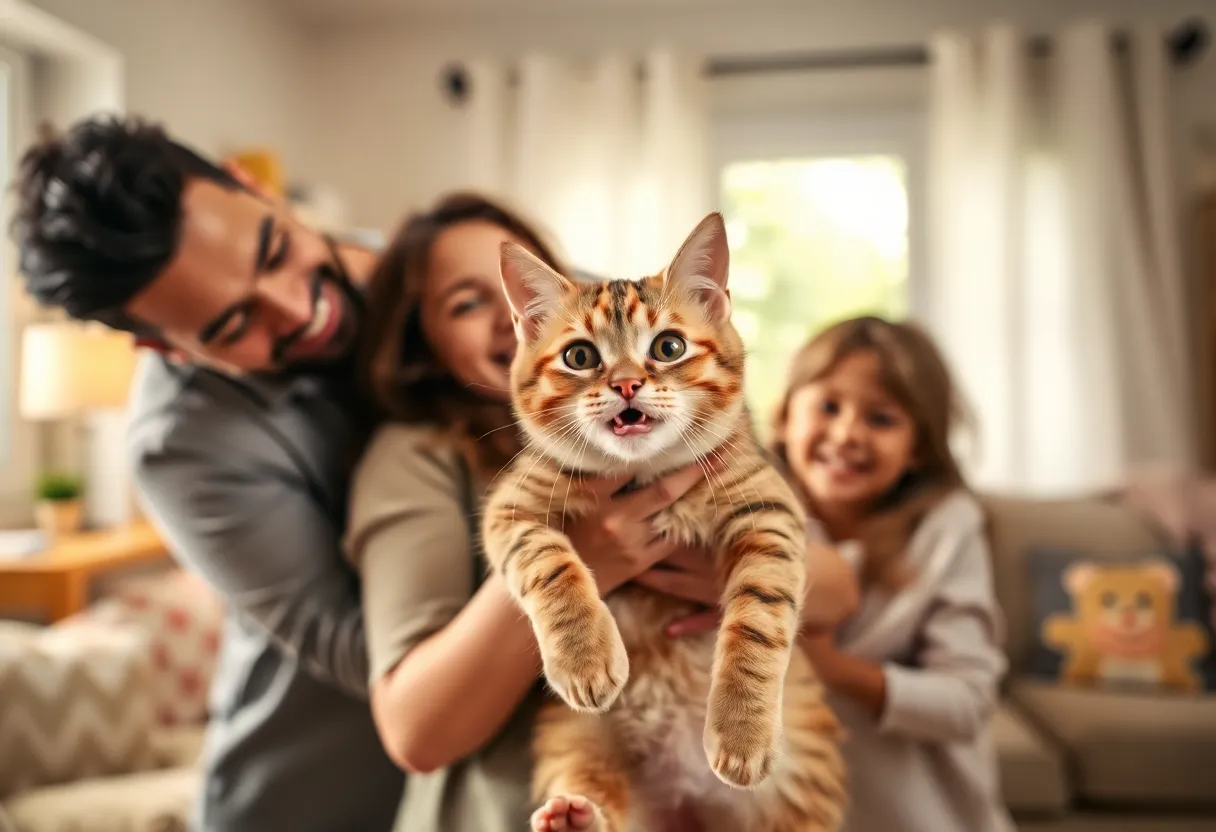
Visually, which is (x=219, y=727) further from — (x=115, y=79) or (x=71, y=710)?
(x=115, y=79)

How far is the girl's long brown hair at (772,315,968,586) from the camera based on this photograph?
0.96 metres

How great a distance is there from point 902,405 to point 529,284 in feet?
2.29

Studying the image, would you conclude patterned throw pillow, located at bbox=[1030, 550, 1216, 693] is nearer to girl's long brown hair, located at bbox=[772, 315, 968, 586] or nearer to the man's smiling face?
girl's long brown hair, located at bbox=[772, 315, 968, 586]

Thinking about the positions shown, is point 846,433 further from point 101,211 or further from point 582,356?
point 101,211

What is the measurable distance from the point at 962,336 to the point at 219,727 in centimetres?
364

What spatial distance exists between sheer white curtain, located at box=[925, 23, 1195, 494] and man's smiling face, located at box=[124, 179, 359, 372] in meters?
3.49

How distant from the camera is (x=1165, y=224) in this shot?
12.7ft

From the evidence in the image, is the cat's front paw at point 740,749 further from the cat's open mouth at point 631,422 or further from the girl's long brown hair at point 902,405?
the girl's long brown hair at point 902,405

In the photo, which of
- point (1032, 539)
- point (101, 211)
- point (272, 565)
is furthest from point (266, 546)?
point (1032, 539)

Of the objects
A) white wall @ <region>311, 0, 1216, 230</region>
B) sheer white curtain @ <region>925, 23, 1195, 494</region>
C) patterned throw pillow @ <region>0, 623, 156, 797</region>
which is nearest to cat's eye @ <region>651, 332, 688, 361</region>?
patterned throw pillow @ <region>0, 623, 156, 797</region>

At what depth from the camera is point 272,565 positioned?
101cm

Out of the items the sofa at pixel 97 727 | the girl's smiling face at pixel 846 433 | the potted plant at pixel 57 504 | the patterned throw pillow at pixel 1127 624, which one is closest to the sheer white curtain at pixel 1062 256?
the patterned throw pillow at pixel 1127 624

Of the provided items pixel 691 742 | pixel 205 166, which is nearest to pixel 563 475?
pixel 691 742

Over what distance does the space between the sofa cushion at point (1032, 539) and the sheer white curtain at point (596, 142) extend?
1934 mm
